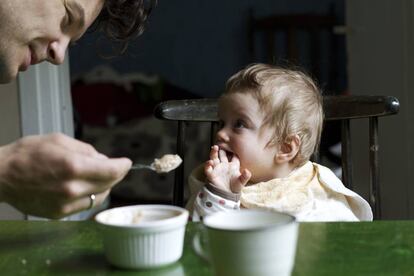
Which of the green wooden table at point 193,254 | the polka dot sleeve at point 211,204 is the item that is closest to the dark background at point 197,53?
the polka dot sleeve at point 211,204

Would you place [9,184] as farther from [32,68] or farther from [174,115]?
[32,68]

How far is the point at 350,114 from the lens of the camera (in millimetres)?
1690

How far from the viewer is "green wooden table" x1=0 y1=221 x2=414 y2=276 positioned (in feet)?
3.16

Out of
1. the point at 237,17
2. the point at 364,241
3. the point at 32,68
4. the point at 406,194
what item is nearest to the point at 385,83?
the point at 406,194

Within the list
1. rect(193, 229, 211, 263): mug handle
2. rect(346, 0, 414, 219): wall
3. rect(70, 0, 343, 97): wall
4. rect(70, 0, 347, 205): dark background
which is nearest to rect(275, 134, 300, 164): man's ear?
rect(193, 229, 211, 263): mug handle

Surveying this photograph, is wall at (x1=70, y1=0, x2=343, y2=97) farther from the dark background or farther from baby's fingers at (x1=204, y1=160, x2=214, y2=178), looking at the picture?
baby's fingers at (x1=204, y1=160, x2=214, y2=178)

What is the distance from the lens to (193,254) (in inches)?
40.6

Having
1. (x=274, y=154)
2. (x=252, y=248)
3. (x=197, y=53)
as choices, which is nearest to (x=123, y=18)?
(x=274, y=154)

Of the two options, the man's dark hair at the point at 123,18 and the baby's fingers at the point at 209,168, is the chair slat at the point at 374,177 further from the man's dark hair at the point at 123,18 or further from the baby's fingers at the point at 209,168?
the man's dark hair at the point at 123,18

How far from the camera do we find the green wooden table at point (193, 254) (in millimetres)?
963

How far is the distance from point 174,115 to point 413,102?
1.24 metres

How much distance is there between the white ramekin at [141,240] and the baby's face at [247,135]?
70 centimetres

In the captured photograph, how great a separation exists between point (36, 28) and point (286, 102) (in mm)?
606

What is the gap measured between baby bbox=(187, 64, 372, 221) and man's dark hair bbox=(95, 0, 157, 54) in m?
0.28
